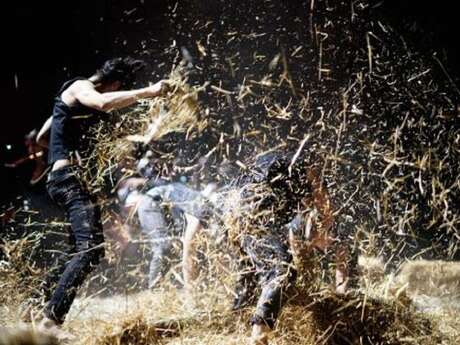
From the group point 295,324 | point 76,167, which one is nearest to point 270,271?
point 295,324

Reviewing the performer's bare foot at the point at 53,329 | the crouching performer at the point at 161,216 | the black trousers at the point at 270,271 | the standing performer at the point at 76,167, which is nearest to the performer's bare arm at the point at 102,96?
the standing performer at the point at 76,167

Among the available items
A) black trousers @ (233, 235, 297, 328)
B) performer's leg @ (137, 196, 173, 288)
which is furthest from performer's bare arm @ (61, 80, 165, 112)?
performer's leg @ (137, 196, 173, 288)

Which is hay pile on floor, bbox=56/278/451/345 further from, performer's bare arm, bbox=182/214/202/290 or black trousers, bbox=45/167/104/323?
performer's bare arm, bbox=182/214/202/290

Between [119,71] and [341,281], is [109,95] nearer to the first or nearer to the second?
[119,71]

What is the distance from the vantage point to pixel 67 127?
11.9 feet

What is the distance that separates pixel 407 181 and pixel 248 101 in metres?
2.17

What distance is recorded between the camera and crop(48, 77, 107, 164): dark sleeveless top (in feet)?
11.9

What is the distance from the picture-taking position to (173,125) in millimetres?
3750

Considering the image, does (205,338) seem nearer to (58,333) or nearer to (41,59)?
(58,333)

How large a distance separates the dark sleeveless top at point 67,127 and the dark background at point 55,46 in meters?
3.60

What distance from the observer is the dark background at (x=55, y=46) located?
6828 mm

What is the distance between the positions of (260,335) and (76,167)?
1.76 metres

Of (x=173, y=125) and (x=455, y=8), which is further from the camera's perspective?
(x=455, y=8)

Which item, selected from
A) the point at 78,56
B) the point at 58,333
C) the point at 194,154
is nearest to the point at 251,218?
the point at 58,333
